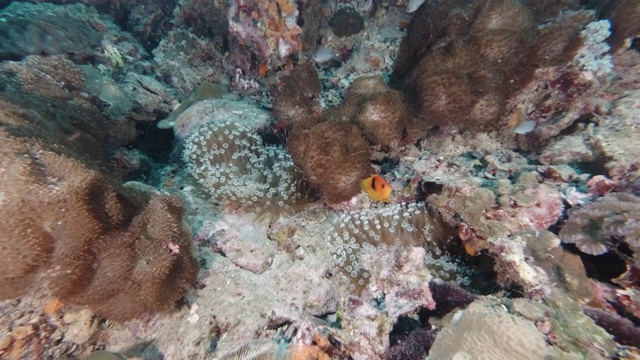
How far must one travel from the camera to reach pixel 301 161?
3914 millimetres

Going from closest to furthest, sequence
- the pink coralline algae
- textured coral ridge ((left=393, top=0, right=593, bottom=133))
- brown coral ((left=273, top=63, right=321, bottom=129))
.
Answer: textured coral ridge ((left=393, top=0, right=593, bottom=133)) → brown coral ((left=273, top=63, right=321, bottom=129)) → the pink coralline algae

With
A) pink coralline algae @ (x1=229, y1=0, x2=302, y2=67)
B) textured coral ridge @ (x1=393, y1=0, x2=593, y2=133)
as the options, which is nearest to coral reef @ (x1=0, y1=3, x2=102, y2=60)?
pink coralline algae @ (x1=229, y1=0, x2=302, y2=67)

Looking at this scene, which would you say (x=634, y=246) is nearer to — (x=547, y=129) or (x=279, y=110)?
(x=547, y=129)

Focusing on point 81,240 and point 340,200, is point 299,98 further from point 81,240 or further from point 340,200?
point 81,240

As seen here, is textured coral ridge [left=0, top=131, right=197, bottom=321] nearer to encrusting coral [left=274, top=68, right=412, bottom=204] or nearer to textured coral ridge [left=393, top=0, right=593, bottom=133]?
encrusting coral [left=274, top=68, right=412, bottom=204]

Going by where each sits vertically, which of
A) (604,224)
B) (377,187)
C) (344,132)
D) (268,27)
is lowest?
(604,224)

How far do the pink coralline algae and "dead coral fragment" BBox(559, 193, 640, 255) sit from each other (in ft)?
16.9

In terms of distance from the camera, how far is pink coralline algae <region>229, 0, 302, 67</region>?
5.98 metres

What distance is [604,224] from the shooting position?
2.59 m

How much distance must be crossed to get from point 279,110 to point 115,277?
300 centimetres

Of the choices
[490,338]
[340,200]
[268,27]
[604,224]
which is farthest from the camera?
[268,27]

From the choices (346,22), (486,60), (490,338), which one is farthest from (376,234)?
(346,22)

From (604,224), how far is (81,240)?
4.19 m

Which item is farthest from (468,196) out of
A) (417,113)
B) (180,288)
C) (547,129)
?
(180,288)
